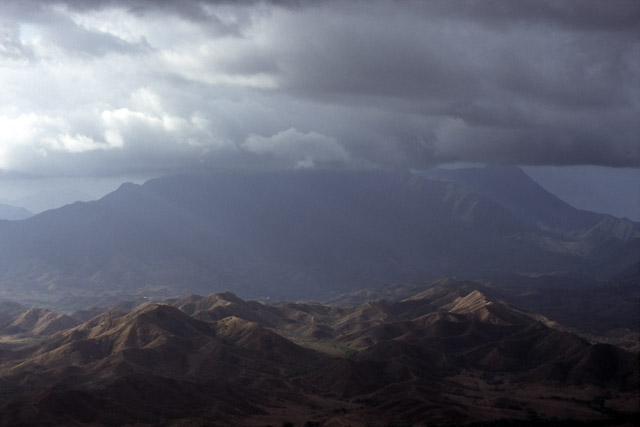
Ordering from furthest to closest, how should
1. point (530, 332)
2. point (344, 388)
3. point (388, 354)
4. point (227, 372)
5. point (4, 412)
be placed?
1. point (530, 332)
2. point (388, 354)
3. point (227, 372)
4. point (344, 388)
5. point (4, 412)

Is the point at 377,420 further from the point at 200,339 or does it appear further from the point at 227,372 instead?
the point at 200,339

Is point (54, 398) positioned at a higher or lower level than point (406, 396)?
higher

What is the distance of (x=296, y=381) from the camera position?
16088 cm

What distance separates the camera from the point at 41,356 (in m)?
180

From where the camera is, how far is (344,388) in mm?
152500

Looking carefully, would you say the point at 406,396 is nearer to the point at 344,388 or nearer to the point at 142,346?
the point at 344,388

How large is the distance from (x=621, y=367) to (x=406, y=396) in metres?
52.8

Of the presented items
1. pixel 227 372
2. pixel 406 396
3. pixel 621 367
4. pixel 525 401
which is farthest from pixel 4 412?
pixel 621 367

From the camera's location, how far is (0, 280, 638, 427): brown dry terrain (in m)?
125

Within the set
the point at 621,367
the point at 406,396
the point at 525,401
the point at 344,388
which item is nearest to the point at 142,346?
the point at 344,388

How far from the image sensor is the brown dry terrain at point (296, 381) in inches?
4916

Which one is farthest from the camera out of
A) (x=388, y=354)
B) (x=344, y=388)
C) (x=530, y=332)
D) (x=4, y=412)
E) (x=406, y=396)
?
(x=530, y=332)

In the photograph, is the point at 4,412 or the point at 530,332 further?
the point at 530,332

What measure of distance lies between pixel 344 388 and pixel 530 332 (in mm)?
69777
